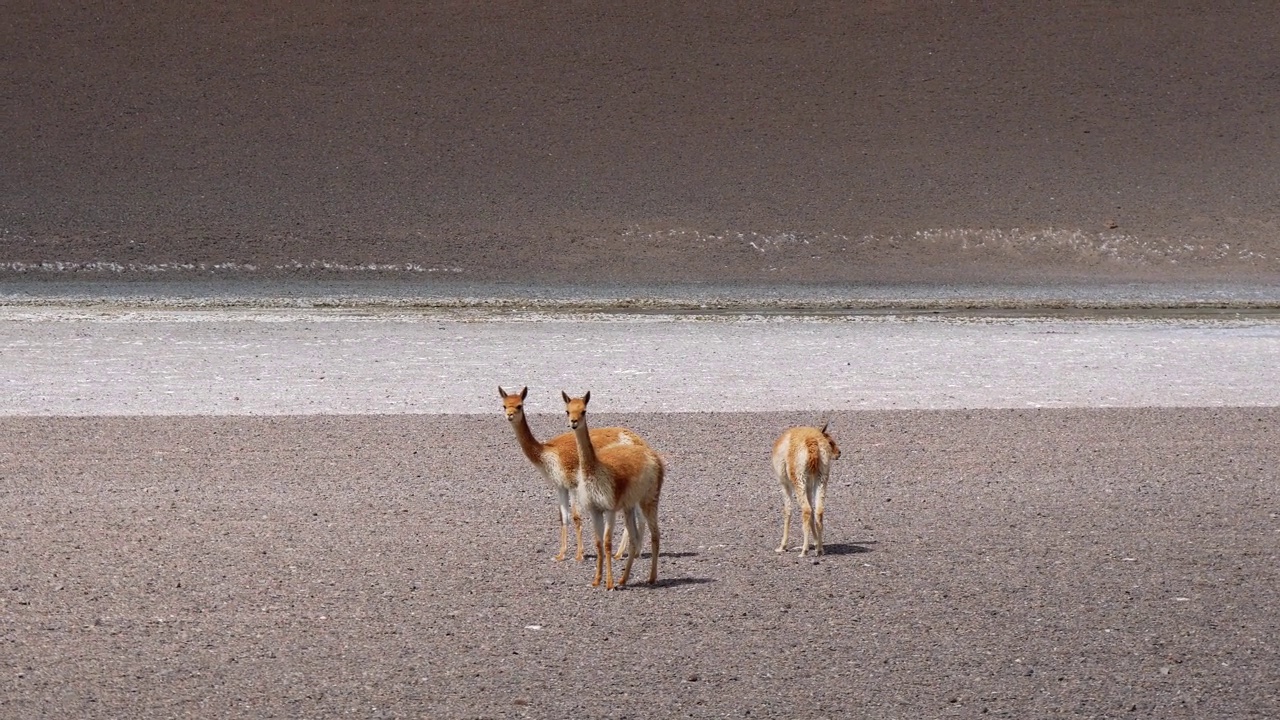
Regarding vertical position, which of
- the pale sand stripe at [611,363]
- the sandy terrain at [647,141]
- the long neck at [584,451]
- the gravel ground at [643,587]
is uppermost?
the sandy terrain at [647,141]

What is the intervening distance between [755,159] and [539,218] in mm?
6748

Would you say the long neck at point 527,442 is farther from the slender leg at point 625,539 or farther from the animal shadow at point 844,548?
the animal shadow at point 844,548

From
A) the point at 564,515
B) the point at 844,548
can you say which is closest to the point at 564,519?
the point at 564,515

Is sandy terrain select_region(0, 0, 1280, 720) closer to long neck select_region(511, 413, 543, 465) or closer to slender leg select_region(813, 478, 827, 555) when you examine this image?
slender leg select_region(813, 478, 827, 555)

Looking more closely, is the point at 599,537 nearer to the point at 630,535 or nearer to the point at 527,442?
the point at 630,535

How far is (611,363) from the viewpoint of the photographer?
15797 millimetres

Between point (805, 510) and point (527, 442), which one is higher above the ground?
point (527, 442)

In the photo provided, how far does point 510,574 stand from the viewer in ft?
22.6

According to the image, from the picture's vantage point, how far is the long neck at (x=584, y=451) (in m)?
6.10

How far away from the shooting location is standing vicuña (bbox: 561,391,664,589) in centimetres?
615

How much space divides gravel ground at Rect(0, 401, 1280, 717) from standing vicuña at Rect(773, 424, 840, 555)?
20 centimetres

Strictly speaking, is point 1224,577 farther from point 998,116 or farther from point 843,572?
point 998,116

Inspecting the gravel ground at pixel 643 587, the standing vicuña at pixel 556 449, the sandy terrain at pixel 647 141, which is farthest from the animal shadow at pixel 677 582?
the sandy terrain at pixel 647 141

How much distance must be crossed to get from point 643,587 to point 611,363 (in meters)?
9.19
